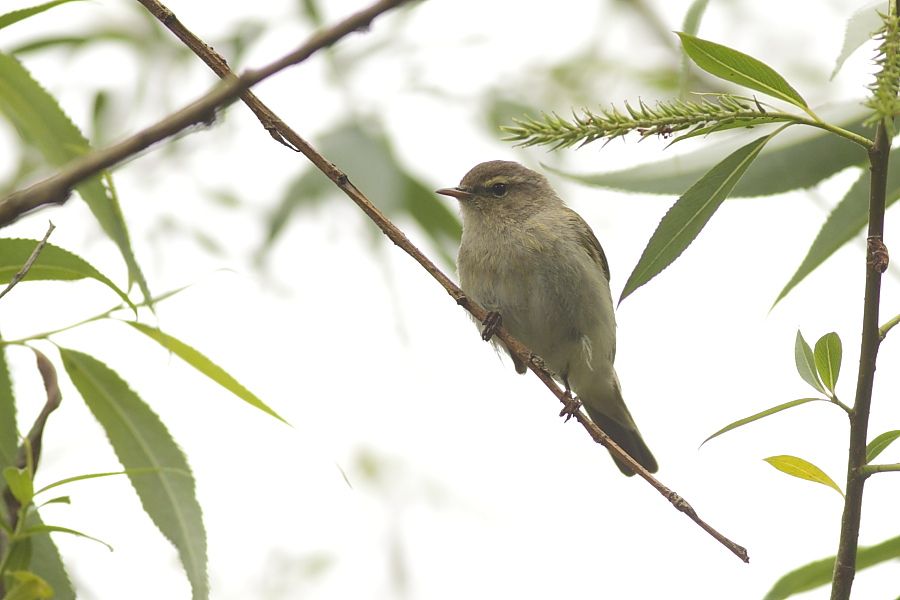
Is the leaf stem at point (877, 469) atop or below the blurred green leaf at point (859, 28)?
below

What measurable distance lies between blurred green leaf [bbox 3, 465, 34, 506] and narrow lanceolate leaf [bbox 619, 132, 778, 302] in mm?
1005

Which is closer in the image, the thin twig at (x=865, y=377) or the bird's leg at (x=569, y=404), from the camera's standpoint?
the thin twig at (x=865, y=377)

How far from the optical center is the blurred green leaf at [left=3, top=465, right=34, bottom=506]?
1416 millimetres

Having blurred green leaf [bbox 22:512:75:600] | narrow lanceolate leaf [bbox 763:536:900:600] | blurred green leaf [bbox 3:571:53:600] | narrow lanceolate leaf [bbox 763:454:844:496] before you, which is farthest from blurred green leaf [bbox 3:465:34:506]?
narrow lanceolate leaf [bbox 763:536:900:600]

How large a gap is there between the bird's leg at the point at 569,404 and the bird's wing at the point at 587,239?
0.57 metres

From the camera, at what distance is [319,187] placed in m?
4.71

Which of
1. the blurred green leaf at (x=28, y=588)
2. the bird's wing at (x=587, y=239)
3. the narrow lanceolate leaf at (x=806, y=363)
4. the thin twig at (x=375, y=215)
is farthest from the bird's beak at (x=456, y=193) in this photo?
the blurred green leaf at (x=28, y=588)

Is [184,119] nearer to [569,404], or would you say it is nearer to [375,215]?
[375,215]

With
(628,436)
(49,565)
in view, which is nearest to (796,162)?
(49,565)

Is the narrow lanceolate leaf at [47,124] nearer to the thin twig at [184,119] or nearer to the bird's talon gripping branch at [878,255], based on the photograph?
the thin twig at [184,119]

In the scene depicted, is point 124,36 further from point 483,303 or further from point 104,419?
point 104,419

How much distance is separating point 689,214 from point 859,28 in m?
0.56

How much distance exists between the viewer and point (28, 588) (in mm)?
1363

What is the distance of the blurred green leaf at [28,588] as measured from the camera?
1.35 metres
